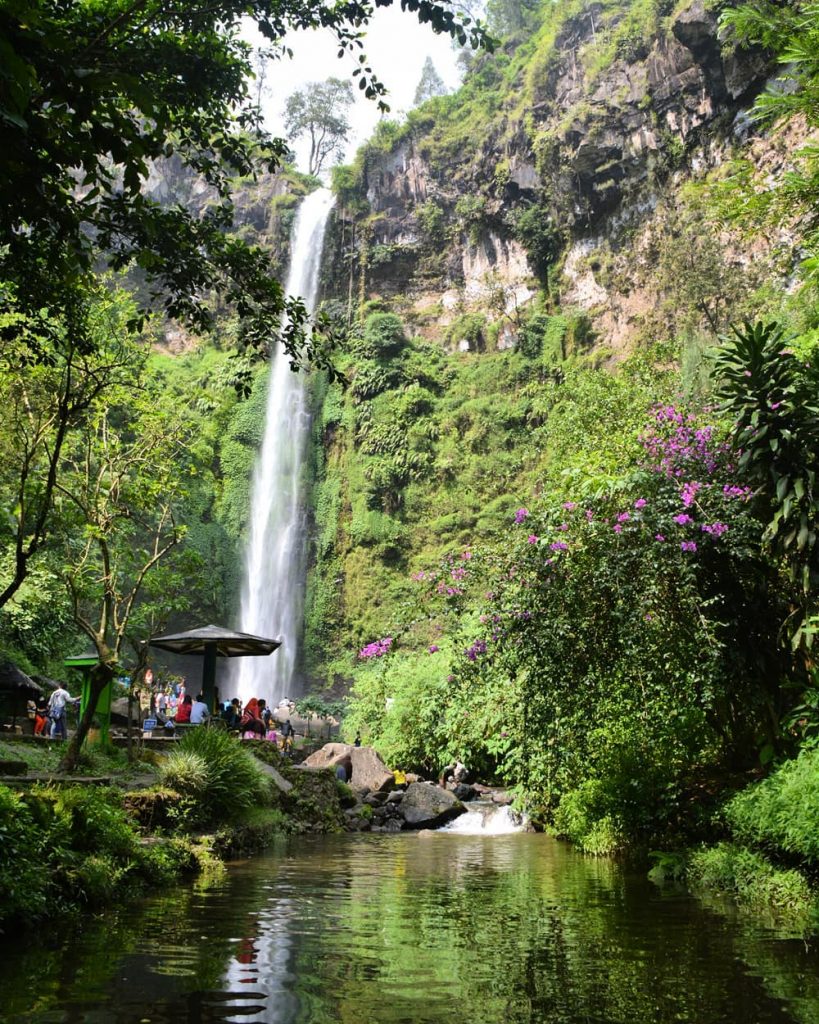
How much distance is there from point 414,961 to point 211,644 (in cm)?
1195

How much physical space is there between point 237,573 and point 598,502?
33.5 metres

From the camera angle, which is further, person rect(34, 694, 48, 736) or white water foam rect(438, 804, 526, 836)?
person rect(34, 694, 48, 736)

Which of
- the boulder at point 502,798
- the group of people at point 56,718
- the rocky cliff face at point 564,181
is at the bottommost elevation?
the boulder at point 502,798

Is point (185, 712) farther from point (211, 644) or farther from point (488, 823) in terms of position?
point (488, 823)

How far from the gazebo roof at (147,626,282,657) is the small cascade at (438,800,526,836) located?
515cm

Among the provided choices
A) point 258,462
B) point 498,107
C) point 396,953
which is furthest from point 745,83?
point 396,953

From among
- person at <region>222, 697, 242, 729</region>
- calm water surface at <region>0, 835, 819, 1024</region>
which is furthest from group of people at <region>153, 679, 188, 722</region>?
calm water surface at <region>0, 835, 819, 1024</region>

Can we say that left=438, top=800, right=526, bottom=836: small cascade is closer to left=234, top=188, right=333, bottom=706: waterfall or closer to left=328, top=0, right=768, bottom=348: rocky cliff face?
left=234, top=188, right=333, bottom=706: waterfall

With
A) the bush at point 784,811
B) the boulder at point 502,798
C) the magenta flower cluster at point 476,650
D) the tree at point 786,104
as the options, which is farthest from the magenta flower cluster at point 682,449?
the boulder at point 502,798

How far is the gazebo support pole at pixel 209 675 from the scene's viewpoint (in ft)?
54.8

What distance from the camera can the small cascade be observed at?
16.2 meters

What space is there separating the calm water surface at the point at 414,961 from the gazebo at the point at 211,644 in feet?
26.2

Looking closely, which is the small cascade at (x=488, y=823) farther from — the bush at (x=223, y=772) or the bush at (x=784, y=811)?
the bush at (x=784, y=811)

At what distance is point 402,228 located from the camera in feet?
157
